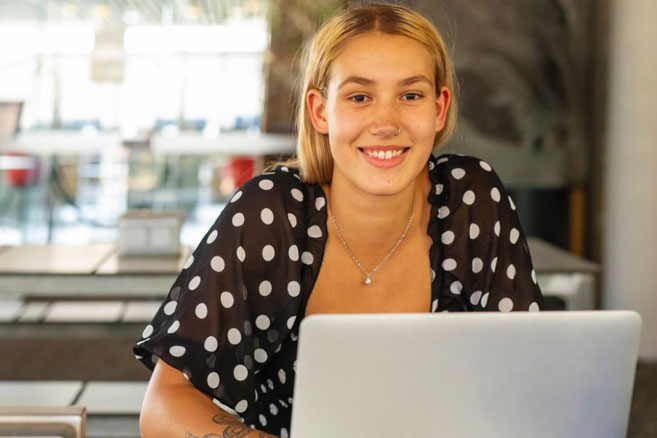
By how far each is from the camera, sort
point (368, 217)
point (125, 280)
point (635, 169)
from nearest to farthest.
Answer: point (368, 217)
point (125, 280)
point (635, 169)

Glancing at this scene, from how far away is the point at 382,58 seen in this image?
1.42 meters

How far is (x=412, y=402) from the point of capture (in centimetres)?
83

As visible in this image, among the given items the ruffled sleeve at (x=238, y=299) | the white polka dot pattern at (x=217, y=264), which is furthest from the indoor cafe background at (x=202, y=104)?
the white polka dot pattern at (x=217, y=264)

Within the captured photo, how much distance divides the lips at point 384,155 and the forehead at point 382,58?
0.39ft

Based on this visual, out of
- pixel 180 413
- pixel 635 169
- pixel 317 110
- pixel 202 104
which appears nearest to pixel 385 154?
pixel 317 110

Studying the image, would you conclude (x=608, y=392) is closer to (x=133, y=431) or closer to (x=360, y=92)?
(x=360, y=92)

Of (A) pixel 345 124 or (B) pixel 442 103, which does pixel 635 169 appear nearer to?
(B) pixel 442 103

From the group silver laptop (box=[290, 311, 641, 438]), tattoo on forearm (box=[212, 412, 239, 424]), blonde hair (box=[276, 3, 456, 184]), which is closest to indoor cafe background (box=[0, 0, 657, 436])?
blonde hair (box=[276, 3, 456, 184])

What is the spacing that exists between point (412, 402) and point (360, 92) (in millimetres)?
720

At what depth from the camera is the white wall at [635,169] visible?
434cm

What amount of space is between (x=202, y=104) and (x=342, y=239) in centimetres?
513

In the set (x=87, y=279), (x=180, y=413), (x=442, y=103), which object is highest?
(x=442, y=103)

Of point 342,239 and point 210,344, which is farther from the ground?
point 342,239

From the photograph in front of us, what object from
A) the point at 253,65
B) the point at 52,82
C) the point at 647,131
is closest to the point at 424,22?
the point at 647,131
